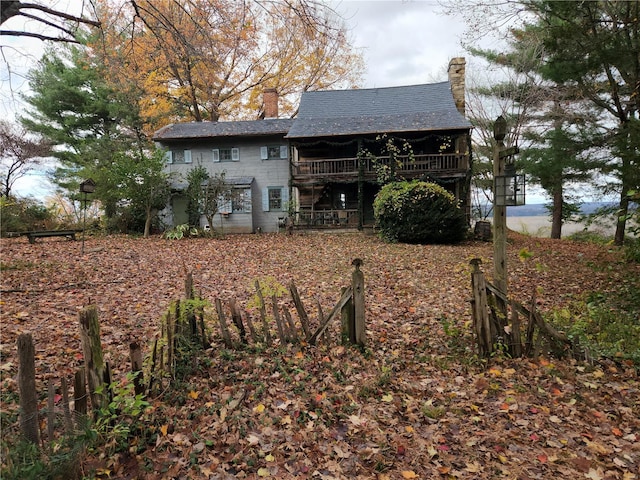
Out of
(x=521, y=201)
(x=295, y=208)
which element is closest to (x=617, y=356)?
(x=521, y=201)

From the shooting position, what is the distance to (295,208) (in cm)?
1994

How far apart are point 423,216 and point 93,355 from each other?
12582 mm

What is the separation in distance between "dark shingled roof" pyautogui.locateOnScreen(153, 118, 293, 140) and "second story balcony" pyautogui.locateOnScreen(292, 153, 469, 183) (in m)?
2.75

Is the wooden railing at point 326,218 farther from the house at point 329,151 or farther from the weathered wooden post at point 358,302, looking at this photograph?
the weathered wooden post at point 358,302

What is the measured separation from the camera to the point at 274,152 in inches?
861

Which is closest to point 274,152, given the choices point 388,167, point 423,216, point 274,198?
point 274,198

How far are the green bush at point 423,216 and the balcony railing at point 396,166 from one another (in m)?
3.74

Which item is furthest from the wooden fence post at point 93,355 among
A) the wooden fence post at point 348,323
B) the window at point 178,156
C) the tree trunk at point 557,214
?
the tree trunk at point 557,214

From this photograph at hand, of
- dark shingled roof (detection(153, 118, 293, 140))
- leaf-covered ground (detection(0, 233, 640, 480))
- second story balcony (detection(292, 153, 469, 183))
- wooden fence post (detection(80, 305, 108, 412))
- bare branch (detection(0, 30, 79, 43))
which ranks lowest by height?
leaf-covered ground (detection(0, 233, 640, 480))

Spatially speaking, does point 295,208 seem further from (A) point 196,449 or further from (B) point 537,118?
(A) point 196,449

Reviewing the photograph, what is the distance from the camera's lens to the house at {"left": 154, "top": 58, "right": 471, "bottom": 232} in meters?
18.8

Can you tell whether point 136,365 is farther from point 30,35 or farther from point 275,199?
point 275,199

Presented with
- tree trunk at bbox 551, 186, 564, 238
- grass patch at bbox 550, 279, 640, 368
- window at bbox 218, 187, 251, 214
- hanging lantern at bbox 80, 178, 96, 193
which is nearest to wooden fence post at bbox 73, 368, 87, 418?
grass patch at bbox 550, 279, 640, 368

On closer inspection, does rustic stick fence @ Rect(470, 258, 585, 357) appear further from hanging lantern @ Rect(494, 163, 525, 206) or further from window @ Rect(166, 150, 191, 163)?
window @ Rect(166, 150, 191, 163)
